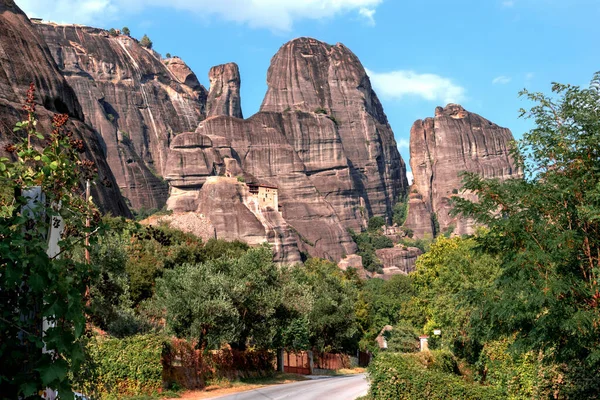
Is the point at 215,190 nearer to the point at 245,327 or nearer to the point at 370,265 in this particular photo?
the point at 370,265

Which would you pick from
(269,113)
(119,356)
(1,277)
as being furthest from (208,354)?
(269,113)

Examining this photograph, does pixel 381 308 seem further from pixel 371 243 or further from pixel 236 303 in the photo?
pixel 371 243

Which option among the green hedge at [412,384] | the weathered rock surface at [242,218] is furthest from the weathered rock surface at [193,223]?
the green hedge at [412,384]

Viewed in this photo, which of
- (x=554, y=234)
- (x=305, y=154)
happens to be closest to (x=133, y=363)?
(x=554, y=234)

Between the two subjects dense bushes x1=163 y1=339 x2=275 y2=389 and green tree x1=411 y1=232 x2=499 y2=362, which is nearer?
dense bushes x1=163 y1=339 x2=275 y2=389

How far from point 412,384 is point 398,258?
144698 mm

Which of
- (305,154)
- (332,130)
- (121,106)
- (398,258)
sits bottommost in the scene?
(398,258)

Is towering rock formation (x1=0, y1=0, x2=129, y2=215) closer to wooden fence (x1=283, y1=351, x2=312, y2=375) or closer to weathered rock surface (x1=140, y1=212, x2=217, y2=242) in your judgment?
wooden fence (x1=283, y1=351, x2=312, y2=375)

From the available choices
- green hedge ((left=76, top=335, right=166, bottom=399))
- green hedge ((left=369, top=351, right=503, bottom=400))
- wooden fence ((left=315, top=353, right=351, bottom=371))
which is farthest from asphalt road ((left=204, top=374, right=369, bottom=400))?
wooden fence ((left=315, top=353, right=351, bottom=371))

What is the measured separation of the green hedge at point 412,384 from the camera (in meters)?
22.4

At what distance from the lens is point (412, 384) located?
74.1 ft

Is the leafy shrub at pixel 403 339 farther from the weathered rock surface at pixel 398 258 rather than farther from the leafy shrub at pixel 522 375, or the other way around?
the weathered rock surface at pixel 398 258

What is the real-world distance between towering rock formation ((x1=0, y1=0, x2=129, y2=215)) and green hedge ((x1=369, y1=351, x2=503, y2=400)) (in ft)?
139

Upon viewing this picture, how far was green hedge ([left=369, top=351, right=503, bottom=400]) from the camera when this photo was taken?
2236 cm
